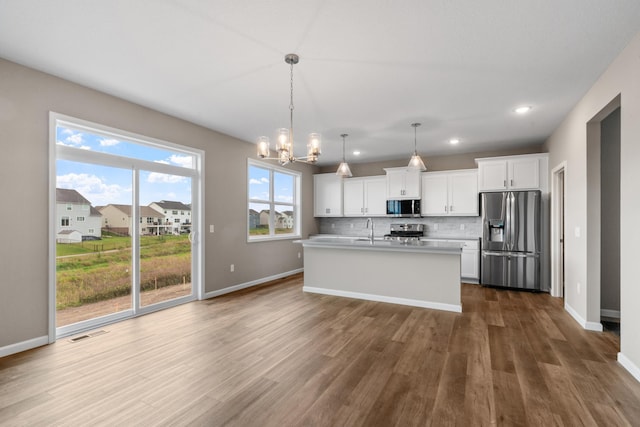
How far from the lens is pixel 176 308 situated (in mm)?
4230

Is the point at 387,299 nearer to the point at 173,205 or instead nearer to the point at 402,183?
the point at 402,183

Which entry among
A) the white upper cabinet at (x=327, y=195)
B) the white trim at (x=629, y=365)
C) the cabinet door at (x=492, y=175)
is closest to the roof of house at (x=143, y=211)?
the white upper cabinet at (x=327, y=195)

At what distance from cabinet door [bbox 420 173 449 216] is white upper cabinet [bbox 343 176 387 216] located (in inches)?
A: 33.5

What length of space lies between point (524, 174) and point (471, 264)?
6.02 ft

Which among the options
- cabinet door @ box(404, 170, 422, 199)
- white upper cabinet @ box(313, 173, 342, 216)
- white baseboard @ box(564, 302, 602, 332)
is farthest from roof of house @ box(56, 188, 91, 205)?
white baseboard @ box(564, 302, 602, 332)

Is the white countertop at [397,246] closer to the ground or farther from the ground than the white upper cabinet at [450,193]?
closer to the ground

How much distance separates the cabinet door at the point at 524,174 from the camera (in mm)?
5297

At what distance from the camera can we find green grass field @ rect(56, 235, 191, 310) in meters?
3.26

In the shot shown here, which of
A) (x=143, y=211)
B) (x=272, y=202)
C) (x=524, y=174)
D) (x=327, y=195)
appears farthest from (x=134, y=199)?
(x=524, y=174)

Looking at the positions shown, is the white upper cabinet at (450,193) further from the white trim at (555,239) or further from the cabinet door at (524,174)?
the white trim at (555,239)

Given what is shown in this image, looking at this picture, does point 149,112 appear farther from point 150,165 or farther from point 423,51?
point 423,51

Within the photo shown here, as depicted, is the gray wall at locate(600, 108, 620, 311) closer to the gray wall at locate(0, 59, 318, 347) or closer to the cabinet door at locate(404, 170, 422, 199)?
the cabinet door at locate(404, 170, 422, 199)

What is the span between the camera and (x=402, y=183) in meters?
6.66

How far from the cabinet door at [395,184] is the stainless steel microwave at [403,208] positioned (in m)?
0.13
